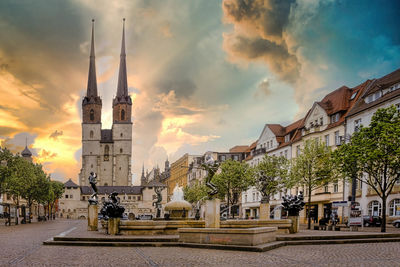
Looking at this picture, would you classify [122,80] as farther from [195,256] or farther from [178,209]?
[195,256]

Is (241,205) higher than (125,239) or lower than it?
lower

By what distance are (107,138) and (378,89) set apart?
13461 cm

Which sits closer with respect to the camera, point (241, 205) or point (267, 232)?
point (267, 232)

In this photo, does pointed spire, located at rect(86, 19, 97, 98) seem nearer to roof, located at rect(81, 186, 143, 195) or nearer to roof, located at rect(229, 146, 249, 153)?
roof, located at rect(81, 186, 143, 195)

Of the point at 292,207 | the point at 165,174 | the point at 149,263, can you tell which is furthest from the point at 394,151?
the point at 165,174

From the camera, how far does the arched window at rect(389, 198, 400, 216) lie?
133ft

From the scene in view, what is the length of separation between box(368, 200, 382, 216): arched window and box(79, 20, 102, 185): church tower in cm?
12888

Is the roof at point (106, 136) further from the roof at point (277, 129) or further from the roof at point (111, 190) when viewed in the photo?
the roof at point (277, 129)

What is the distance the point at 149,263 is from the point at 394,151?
22.8 meters

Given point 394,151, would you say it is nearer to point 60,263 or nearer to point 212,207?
point 212,207

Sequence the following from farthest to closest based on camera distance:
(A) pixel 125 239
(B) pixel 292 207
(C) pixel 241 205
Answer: (C) pixel 241 205 → (B) pixel 292 207 → (A) pixel 125 239

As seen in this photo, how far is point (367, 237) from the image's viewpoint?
2148 centimetres

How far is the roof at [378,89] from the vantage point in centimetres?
4441

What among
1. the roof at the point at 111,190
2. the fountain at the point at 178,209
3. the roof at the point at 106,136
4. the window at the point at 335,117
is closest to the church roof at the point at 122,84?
the roof at the point at 106,136
